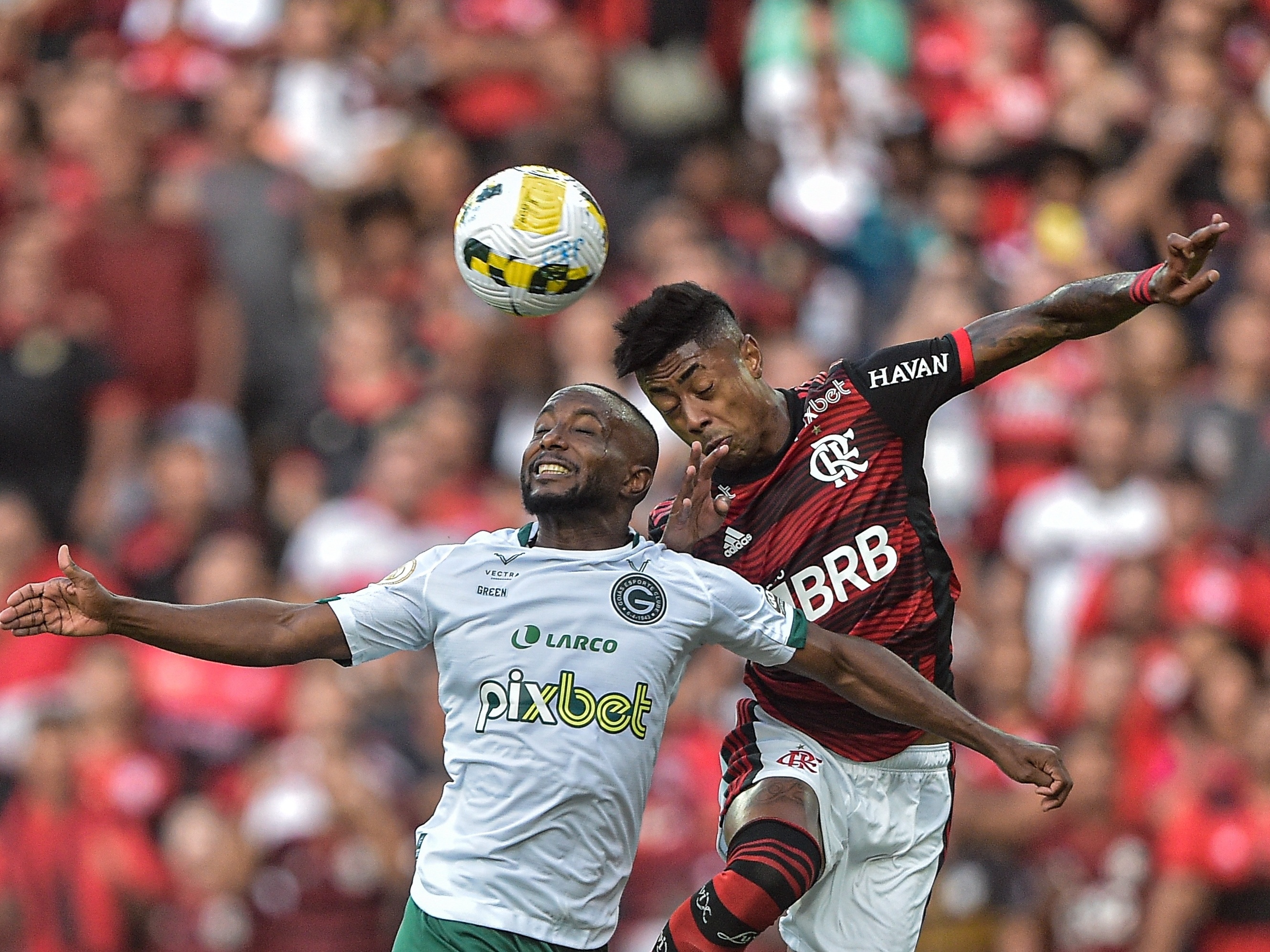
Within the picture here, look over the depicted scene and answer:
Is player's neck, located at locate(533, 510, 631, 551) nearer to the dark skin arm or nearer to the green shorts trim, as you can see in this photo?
the dark skin arm

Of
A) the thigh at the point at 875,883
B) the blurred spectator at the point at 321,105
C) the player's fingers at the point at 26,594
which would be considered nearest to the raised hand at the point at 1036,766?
the thigh at the point at 875,883

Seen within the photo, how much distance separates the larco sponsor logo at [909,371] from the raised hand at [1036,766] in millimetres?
1208

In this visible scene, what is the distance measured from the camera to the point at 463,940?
17.3 ft

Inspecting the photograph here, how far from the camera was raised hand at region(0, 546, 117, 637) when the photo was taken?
17.0 feet

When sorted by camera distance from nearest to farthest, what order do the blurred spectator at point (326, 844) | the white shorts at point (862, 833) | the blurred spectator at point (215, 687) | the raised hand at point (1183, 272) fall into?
the raised hand at point (1183, 272) < the white shorts at point (862, 833) < the blurred spectator at point (326, 844) < the blurred spectator at point (215, 687)

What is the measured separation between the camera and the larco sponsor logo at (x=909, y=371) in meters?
6.22

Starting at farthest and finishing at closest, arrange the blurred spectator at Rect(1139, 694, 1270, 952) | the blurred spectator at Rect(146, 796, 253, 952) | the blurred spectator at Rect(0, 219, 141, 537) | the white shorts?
the blurred spectator at Rect(0, 219, 141, 537) < the blurred spectator at Rect(146, 796, 253, 952) < the blurred spectator at Rect(1139, 694, 1270, 952) < the white shorts

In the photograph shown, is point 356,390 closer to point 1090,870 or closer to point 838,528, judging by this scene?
point 1090,870

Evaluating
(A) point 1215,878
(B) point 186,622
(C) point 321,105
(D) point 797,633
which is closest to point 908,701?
(D) point 797,633

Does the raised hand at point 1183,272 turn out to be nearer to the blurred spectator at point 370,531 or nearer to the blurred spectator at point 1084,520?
the blurred spectator at point 1084,520

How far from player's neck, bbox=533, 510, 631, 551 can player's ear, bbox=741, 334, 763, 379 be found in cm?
87

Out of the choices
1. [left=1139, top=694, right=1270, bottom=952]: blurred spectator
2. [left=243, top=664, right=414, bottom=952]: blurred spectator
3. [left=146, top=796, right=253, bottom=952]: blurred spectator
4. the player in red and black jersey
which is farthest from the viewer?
[left=146, top=796, right=253, bottom=952]: blurred spectator

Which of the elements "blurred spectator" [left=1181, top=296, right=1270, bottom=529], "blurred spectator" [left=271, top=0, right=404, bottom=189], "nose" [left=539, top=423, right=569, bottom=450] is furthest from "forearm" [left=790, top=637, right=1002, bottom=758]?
"blurred spectator" [left=271, top=0, right=404, bottom=189]

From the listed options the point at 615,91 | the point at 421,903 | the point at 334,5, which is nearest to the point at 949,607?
the point at 421,903
